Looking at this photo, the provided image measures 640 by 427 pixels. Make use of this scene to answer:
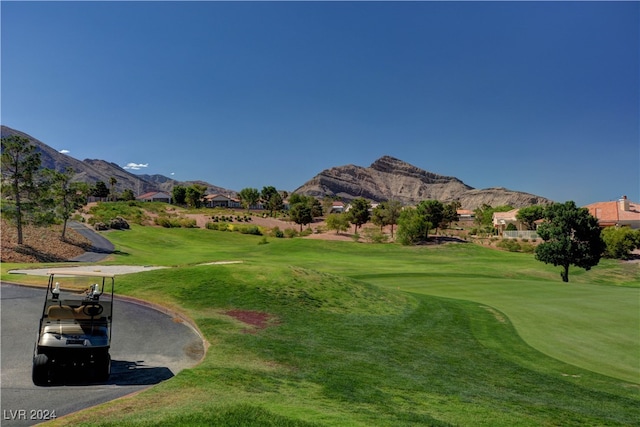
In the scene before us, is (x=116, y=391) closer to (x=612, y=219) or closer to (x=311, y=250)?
(x=311, y=250)

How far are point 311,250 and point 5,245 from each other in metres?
44.4

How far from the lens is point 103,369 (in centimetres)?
1191

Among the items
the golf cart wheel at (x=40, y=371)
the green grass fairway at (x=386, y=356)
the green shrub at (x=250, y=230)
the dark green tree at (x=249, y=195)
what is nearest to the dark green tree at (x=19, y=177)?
the green grass fairway at (x=386, y=356)

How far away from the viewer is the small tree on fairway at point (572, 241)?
187ft

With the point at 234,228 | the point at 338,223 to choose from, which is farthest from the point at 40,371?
the point at 338,223

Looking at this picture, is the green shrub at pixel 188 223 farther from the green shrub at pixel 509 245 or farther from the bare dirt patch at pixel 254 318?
the bare dirt patch at pixel 254 318

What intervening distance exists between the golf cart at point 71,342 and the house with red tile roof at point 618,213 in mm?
123255

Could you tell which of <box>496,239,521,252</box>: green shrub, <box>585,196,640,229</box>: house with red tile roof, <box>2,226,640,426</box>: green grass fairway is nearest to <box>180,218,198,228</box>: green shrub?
<box>496,239,521,252</box>: green shrub

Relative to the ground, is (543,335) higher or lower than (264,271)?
lower

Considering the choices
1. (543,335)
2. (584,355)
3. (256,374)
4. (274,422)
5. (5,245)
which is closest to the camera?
(274,422)

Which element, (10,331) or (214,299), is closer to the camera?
(10,331)

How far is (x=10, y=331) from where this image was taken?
54.3 feet

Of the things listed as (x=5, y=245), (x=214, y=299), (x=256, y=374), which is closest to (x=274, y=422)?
(x=256, y=374)

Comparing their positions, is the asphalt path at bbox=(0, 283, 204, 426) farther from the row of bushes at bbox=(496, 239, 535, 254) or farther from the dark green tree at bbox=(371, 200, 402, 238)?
the dark green tree at bbox=(371, 200, 402, 238)
